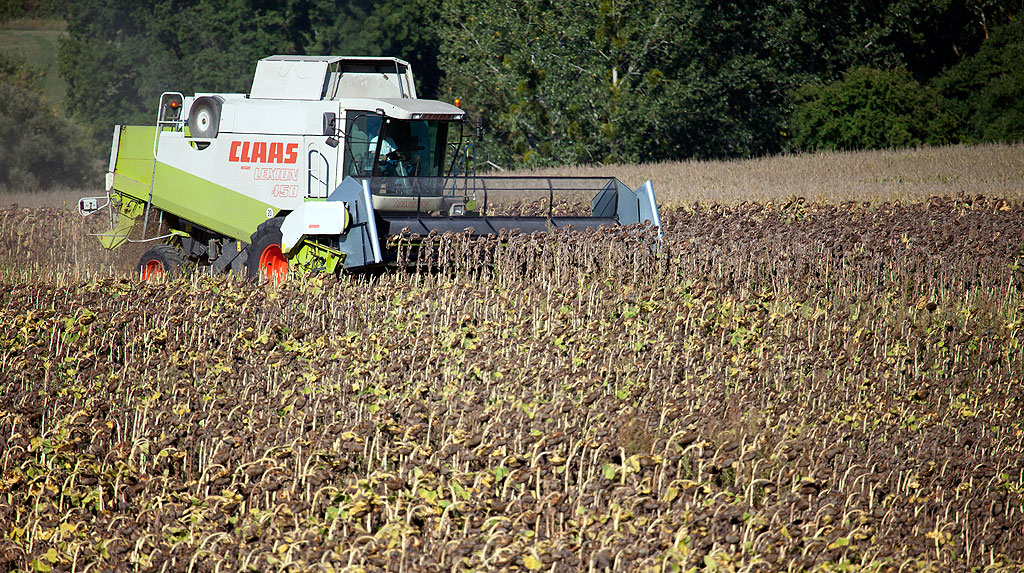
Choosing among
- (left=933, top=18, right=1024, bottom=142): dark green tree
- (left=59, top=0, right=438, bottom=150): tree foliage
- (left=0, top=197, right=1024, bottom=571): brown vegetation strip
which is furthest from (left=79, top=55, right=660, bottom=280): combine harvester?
(left=59, top=0, right=438, bottom=150): tree foliage

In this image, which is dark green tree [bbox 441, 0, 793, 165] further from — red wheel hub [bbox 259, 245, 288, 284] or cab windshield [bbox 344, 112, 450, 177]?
red wheel hub [bbox 259, 245, 288, 284]

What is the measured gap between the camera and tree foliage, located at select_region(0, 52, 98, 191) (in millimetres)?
34000

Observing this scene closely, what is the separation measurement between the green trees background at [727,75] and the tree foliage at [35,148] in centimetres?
1344

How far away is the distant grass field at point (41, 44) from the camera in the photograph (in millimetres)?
56062

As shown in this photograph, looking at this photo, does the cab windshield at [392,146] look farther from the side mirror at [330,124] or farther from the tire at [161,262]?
the tire at [161,262]

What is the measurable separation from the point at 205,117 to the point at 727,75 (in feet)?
76.8

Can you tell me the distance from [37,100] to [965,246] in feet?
109

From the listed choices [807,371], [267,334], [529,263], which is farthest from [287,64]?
[807,371]

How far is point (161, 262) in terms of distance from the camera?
11164mm

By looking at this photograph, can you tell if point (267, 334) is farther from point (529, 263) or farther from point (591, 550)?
point (591, 550)

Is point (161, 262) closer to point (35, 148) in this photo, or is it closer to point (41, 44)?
point (35, 148)

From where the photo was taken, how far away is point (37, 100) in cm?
3553

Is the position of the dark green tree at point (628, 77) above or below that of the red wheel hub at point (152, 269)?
above

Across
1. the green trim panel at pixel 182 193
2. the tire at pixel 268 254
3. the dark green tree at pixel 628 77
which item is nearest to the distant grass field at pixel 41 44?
the dark green tree at pixel 628 77
